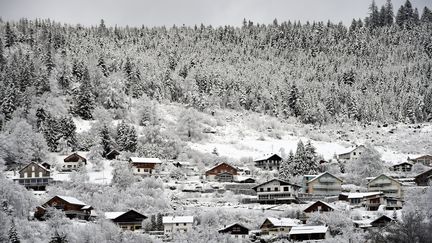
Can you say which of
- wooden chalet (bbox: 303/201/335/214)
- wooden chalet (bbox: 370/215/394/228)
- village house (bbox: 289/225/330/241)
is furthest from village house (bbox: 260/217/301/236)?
wooden chalet (bbox: 370/215/394/228)

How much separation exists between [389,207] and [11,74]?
73.9 m

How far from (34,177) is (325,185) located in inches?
1461

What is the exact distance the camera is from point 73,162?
9806 cm

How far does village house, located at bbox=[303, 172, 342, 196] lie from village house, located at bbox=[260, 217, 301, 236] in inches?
680

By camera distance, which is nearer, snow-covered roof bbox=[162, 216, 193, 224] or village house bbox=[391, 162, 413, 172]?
snow-covered roof bbox=[162, 216, 193, 224]

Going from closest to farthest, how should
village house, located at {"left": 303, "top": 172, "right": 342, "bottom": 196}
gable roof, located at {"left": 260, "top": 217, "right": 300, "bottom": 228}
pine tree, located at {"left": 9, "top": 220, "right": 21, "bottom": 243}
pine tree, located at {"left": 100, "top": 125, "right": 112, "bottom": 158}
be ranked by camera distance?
pine tree, located at {"left": 9, "top": 220, "right": 21, "bottom": 243}
gable roof, located at {"left": 260, "top": 217, "right": 300, "bottom": 228}
village house, located at {"left": 303, "top": 172, "right": 342, "bottom": 196}
pine tree, located at {"left": 100, "top": 125, "right": 112, "bottom": 158}

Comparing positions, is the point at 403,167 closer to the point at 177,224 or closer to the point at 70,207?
the point at 177,224

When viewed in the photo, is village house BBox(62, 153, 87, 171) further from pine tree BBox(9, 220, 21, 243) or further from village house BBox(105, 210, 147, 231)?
pine tree BBox(9, 220, 21, 243)

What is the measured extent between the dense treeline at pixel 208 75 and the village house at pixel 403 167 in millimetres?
37805

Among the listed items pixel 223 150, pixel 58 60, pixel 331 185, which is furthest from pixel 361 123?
pixel 58 60

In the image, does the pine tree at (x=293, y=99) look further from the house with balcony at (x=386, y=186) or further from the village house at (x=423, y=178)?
the house with balcony at (x=386, y=186)

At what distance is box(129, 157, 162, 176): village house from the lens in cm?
9738

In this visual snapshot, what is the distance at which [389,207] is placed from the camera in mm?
83750

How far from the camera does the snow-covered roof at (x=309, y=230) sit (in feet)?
235
